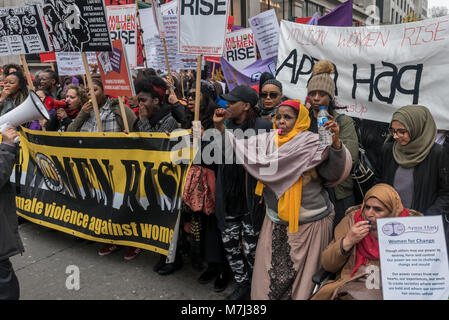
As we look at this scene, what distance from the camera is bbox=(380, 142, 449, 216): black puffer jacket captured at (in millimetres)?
2533

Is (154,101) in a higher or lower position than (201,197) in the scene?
higher

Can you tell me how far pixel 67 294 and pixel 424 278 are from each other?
2.98 metres

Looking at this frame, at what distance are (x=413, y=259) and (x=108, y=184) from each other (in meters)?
2.80

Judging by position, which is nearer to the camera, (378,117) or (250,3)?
(378,117)

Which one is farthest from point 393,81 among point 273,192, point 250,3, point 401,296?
point 250,3

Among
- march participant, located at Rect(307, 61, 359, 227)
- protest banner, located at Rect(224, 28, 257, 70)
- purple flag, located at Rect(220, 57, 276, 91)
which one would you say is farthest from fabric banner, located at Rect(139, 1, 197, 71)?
march participant, located at Rect(307, 61, 359, 227)

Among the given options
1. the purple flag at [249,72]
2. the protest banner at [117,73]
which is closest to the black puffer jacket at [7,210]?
the protest banner at [117,73]

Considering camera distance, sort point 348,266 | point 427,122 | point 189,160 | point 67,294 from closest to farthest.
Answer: point 348,266, point 427,122, point 189,160, point 67,294

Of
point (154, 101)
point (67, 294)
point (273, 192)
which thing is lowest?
point (67, 294)

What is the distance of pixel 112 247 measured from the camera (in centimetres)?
407

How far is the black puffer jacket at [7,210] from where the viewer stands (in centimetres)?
219

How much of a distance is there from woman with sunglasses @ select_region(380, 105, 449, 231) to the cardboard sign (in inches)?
94.6

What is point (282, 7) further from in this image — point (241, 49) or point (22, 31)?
point (22, 31)

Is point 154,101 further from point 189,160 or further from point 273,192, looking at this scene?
point 273,192
